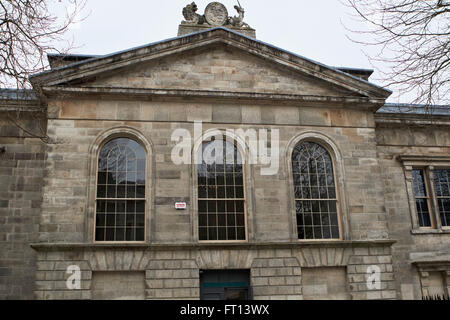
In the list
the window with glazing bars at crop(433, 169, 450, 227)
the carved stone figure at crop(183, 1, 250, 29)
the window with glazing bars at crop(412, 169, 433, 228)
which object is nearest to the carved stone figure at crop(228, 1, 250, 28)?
the carved stone figure at crop(183, 1, 250, 29)

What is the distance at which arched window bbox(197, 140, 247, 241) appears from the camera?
1414 cm

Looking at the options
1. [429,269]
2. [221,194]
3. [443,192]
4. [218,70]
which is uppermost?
[218,70]

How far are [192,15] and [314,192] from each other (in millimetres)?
→ 8956

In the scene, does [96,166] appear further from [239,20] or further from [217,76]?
[239,20]

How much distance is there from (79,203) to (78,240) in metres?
1.14

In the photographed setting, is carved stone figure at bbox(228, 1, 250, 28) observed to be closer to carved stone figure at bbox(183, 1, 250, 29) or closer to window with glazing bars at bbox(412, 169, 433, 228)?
carved stone figure at bbox(183, 1, 250, 29)

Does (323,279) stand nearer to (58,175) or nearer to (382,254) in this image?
(382,254)

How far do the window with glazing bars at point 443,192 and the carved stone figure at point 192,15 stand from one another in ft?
37.2

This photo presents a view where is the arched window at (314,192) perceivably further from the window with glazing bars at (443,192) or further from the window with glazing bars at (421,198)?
the window with glazing bars at (443,192)

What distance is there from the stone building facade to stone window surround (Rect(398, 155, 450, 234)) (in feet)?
0.40

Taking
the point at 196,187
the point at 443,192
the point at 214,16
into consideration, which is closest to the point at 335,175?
the point at 196,187

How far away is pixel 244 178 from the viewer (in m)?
14.7
